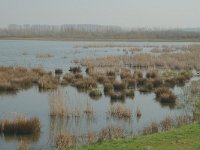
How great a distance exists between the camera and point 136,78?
29.4m

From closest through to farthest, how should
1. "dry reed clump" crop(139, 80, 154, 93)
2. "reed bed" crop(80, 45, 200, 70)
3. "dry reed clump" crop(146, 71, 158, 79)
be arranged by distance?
"dry reed clump" crop(139, 80, 154, 93)
"dry reed clump" crop(146, 71, 158, 79)
"reed bed" crop(80, 45, 200, 70)

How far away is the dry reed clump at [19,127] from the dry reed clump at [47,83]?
11.1 metres

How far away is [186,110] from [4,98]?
33.1 ft

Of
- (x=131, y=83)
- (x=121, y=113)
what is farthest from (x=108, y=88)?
(x=121, y=113)

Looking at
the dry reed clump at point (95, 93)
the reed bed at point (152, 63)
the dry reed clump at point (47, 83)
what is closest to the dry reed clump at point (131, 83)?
the dry reed clump at point (95, 93)

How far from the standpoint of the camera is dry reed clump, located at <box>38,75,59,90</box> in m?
26.0

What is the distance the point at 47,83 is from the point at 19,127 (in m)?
12.1

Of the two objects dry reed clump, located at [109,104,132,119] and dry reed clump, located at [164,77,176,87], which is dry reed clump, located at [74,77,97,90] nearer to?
dry reed clump, located at [164,77,176,87]

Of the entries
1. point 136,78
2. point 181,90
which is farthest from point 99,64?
point 181,90

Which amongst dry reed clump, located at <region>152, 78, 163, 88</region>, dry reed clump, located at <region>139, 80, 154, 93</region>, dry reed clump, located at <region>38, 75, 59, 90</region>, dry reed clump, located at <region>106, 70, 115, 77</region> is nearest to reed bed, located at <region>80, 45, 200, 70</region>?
dry reed clump, located at <region>106, 70, 115, 77</region>

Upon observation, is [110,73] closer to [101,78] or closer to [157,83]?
[101,78]

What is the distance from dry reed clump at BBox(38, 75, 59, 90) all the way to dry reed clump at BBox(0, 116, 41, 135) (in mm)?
11067

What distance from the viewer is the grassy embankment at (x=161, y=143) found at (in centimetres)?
1018

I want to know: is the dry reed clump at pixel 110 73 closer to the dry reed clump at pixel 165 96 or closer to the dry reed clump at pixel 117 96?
the dry reed clump at pixel 117 96
